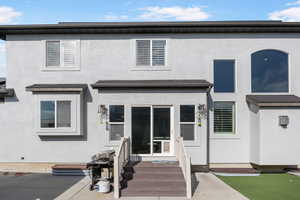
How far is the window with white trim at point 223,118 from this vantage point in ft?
43.7

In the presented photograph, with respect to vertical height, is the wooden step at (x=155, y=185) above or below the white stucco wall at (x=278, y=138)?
below

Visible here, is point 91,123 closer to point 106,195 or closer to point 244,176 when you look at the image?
point 106,195

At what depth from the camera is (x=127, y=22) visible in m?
13.2

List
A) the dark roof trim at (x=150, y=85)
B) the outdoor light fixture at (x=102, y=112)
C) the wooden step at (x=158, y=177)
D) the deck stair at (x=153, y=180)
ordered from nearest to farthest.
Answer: the deck stair at (x=153, y=180) → the wooden step at (x=158, y=177) → the dark roof trim at (x=150, y=85) → the outdoor light fixture at (x=102, y=112)

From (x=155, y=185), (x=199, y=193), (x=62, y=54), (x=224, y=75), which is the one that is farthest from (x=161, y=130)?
(x=62, y=54)

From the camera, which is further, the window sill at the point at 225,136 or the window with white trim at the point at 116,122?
the window sill at the point at 225,136

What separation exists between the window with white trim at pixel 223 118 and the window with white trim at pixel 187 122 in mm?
1447

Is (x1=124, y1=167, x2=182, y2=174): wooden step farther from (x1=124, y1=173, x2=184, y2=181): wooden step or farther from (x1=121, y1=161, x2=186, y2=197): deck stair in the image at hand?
(x1=124, y1=173, x2=184, y2=181): wooden step

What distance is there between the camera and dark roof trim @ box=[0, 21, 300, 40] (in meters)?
13.0

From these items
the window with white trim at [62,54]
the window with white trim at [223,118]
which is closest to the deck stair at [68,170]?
the window with white trim at [62,54]

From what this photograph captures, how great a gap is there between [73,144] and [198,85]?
609 cm

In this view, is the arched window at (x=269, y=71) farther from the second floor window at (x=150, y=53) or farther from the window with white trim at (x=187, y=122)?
the second floor window at (x=150, y=53)

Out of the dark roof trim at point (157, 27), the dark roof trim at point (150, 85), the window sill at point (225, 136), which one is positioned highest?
the dark roof trim at point (157, 27)

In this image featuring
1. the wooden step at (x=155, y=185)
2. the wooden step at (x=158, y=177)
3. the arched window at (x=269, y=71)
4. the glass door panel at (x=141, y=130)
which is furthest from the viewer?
the arched window at (x=269, y=71)
